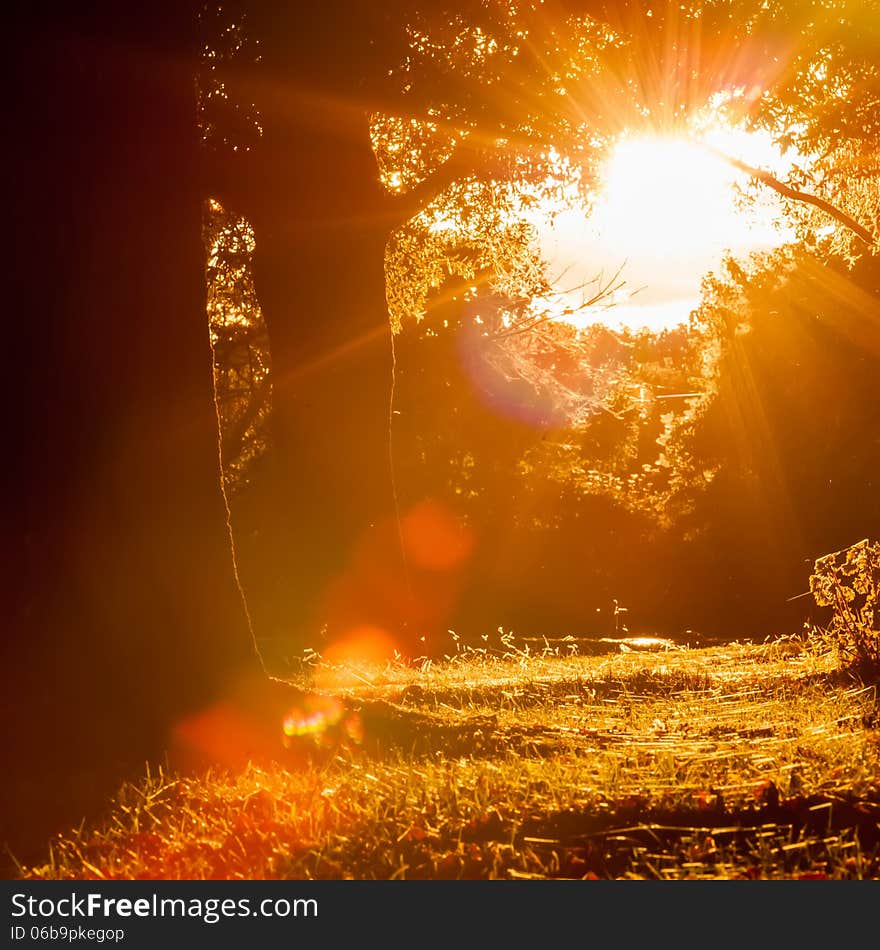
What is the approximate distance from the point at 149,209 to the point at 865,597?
6.25m

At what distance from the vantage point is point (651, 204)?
14.5 meters

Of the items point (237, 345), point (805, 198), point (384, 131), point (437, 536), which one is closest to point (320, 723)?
point (805, 198)

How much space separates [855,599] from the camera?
873 cm

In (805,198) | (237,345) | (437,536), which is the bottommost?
(805,198)

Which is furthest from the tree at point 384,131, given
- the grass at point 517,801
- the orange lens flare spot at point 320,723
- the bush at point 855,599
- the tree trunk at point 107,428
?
the orange lens flare spot at point 320,723

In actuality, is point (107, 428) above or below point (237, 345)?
below

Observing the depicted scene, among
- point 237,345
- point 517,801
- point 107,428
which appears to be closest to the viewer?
point 517,801

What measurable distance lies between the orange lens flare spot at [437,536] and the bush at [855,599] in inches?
1030

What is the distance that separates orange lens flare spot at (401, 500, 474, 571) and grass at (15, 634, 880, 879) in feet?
95.0

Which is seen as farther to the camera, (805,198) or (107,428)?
(805,198)

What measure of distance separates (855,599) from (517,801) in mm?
5373

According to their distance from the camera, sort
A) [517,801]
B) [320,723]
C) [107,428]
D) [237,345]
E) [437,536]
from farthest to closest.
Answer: [437,536]
[237,345]
[320,723]
[107,428]
[517,801]

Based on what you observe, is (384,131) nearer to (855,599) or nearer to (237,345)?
(855,599)

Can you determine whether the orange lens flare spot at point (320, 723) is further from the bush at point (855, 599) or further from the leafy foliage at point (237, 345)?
the leafy foliage at point (237, 345)
